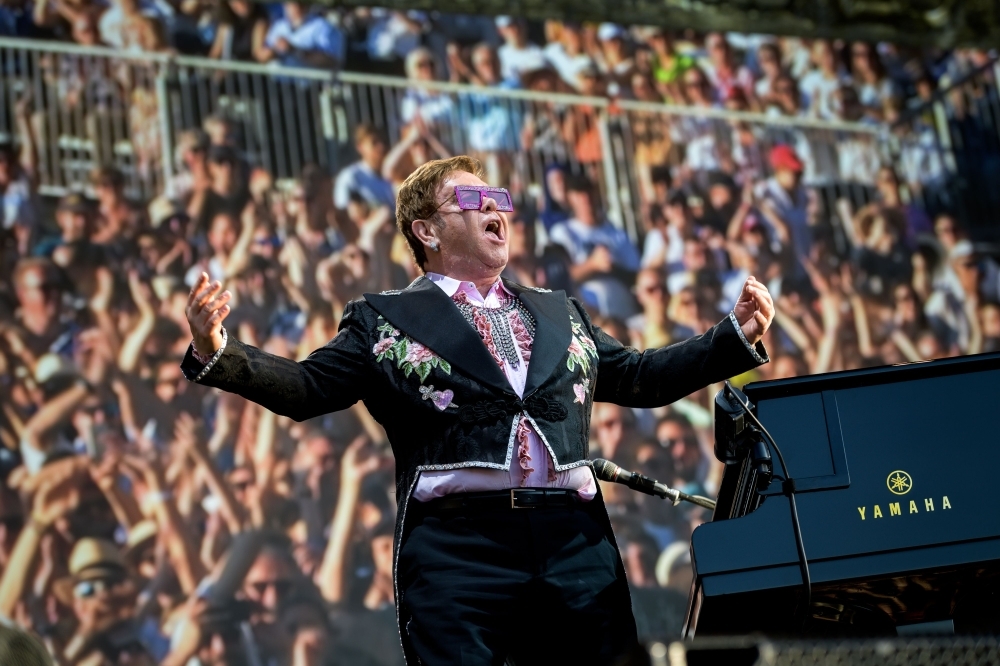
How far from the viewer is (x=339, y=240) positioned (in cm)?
561

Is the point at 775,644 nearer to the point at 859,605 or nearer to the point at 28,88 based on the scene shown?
the point at 859,605

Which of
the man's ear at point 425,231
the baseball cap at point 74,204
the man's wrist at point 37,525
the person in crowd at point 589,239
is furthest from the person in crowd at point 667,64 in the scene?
the man's ear at point 425,231

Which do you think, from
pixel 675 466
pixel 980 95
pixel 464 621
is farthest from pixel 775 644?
pixel 980 95

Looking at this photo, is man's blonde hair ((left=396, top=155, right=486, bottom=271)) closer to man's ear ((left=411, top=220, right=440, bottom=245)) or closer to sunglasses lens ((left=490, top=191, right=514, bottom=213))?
man's ear ((left=411, top=220, right=440, bottom=245))

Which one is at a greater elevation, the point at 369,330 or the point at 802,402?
the point at 369,330

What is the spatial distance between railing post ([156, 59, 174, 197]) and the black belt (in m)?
3.41

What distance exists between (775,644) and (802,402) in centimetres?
93

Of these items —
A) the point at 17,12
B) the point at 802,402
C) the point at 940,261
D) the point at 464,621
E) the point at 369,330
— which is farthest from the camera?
the point at 940,261

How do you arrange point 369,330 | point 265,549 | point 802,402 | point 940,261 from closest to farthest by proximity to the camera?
point 802,402 → point 369,330 → point 265,549 → point 940,261

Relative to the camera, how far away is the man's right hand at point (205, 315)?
2.33 meters

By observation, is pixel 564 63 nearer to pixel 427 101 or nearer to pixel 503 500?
pixel 427 101

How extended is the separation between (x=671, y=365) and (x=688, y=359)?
38mm

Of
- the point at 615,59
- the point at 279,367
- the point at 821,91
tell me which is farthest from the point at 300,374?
the point at 821,91

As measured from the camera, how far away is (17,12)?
5.46 m
